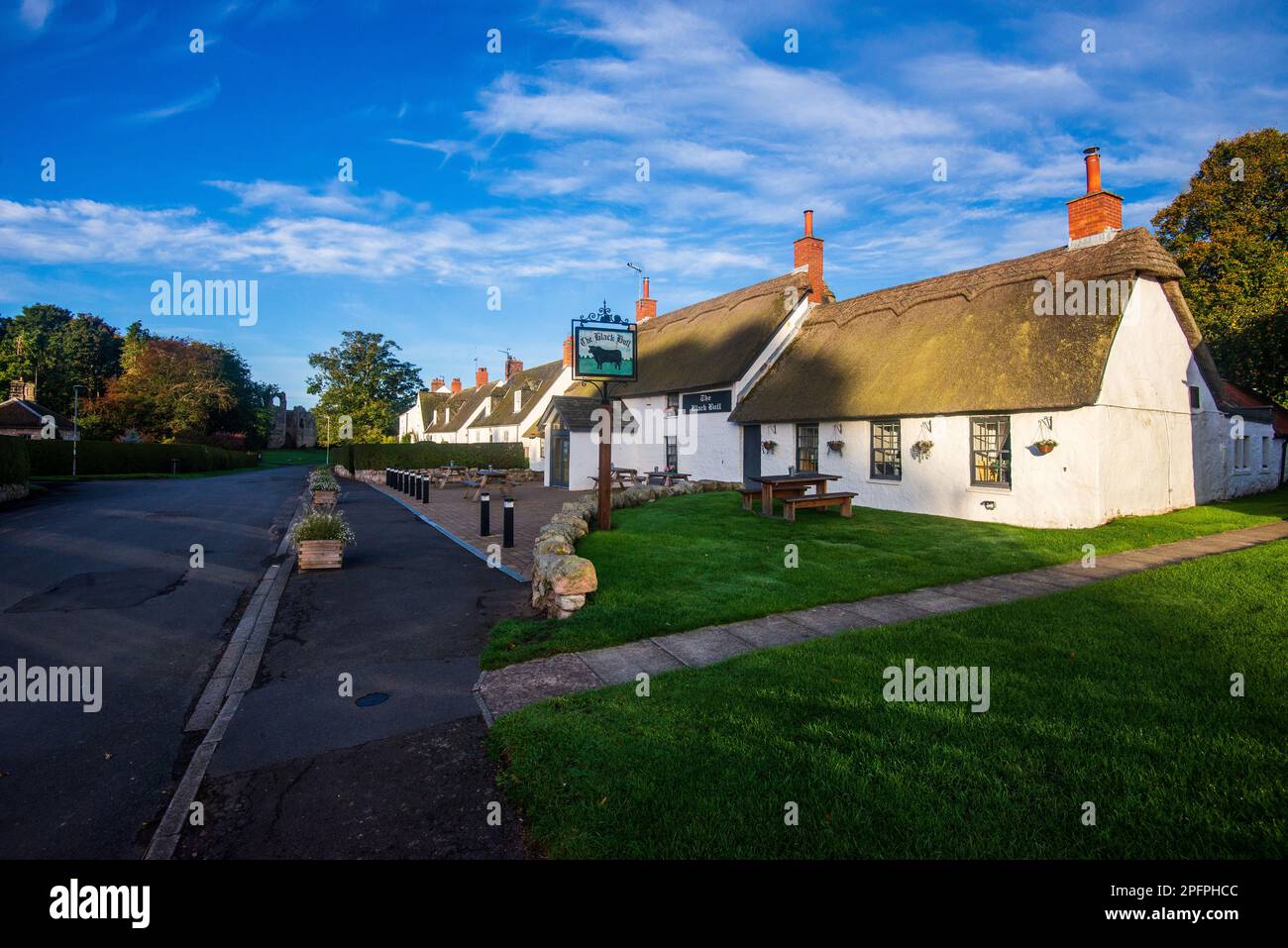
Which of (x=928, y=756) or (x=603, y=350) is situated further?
(x=603, y=350)

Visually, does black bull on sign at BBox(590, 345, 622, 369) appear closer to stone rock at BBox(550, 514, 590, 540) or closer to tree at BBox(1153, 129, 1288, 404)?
stone rock at BBox(550, 514, 590, 540)

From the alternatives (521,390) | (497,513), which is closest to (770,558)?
(497,513)

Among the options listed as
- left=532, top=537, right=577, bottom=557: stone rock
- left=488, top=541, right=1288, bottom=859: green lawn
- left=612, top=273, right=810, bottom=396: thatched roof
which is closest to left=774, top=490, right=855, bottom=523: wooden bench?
left=532, top=537, right=577, bottom=557: stone rock

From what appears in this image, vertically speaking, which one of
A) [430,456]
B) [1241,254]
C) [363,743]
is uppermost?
[1241,254]

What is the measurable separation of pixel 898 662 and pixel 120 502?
26.0m

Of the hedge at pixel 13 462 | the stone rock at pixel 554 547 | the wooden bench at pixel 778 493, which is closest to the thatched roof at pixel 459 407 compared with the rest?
the hedge at pixel 13 462

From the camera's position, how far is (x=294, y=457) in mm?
84500

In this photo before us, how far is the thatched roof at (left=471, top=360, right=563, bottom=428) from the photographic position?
48500 mm

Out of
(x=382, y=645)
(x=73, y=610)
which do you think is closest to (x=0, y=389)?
(x=73, y=610)

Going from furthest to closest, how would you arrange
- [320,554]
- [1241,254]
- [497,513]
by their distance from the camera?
[1241,254]
[497,513]
[320,554]

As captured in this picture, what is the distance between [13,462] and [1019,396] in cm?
3179

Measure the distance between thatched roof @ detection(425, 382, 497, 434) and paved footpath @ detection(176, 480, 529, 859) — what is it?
5650 cm
